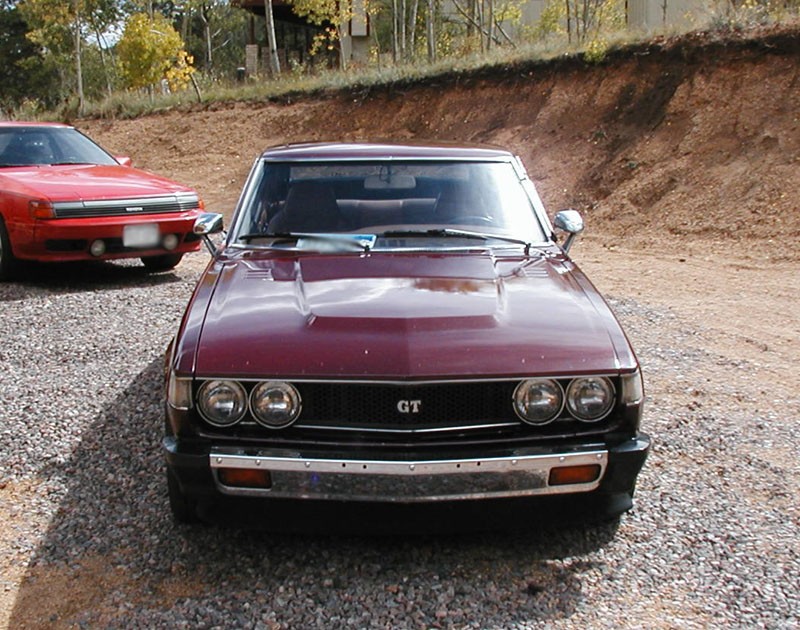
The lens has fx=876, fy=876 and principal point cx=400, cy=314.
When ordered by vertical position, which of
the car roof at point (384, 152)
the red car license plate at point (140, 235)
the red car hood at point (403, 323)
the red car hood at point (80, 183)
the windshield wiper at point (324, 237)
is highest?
the car roof at point (384, 152)

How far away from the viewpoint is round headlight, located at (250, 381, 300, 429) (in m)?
2.91

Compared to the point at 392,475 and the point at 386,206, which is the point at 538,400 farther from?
the point at 386,206

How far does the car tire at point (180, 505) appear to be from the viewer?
10.4 ft

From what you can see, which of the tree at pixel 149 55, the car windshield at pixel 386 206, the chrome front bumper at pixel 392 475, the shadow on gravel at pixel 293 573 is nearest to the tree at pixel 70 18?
the tree at pixel 149 55

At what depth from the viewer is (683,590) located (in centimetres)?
300

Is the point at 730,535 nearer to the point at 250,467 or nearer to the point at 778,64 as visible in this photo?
the point at 250,467

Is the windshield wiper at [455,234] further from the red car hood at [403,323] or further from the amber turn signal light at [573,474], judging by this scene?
the amber turn signal light at [573,474]

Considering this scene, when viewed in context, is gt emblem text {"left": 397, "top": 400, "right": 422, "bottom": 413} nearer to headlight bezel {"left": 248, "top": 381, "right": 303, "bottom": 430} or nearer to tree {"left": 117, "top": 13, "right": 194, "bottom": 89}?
headlight bezel {"left": 248, "top": 381, "right": 303, "bottom": 430}

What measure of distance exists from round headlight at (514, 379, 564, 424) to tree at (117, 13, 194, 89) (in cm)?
2334

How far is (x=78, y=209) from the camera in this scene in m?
7.78

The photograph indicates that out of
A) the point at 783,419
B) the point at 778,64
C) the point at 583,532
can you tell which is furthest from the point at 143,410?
the point at 778,64

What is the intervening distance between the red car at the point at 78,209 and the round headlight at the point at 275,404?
5.47 m

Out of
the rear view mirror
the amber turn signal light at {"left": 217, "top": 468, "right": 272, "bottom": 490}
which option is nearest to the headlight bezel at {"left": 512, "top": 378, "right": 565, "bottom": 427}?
the amber turn signal light at {"left": 217, "top": 468, "right": 272, "bottom": 490}

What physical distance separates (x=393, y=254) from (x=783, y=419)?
2.42 metres
